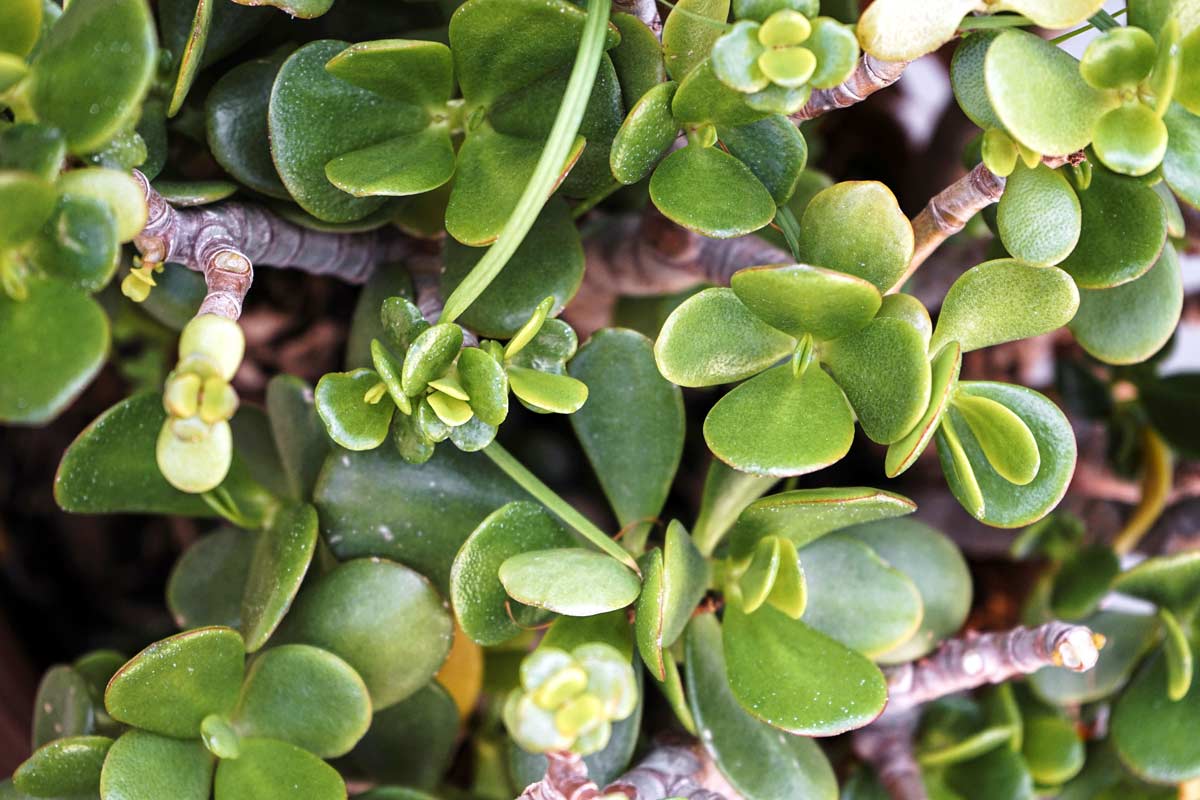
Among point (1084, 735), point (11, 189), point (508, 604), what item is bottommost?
point (1084, 735)

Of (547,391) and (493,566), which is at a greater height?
(547,391)

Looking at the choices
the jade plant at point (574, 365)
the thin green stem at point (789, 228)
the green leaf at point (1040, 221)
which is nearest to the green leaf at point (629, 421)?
the jade plant at point (574, 365)

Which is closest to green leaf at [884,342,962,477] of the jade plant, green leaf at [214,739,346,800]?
the jade plant

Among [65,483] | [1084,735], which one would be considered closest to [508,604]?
[65,483]

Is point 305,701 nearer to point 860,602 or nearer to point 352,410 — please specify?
point 352,410

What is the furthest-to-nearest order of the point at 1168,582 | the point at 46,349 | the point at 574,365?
the point at 1168,582
the point at 574,365
the point at 46,349

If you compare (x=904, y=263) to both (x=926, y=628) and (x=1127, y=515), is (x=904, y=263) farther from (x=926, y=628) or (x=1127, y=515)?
(x=1127, y=515)

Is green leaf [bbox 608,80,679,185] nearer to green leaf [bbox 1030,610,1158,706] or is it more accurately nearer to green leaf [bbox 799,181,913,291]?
green leaf [bbox 799,181,913,291]

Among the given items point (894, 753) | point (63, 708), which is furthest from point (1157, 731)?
point (63, 708)
